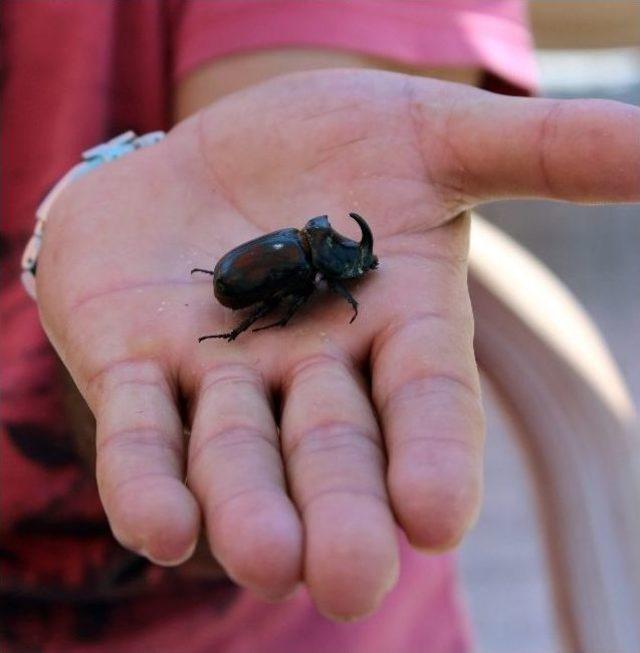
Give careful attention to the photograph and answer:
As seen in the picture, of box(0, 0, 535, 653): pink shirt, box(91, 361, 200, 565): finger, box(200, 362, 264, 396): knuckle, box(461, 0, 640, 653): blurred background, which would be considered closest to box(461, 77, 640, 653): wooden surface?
box(461, 0, 640, 653): blurred background

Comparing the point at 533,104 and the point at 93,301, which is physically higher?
the point at 533,104

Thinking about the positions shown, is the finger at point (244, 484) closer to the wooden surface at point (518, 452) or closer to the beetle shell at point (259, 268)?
the beetle shell at point (259, 268)

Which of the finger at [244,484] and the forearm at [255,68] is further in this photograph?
the forearm at [255,68]

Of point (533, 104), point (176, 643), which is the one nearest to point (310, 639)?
point (176, 643)

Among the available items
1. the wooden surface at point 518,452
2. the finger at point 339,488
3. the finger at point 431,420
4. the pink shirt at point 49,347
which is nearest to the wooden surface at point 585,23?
the wooden surface at point 518,452

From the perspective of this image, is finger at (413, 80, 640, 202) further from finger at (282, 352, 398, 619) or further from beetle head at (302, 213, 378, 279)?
finger at (282, 352, 398, 619)

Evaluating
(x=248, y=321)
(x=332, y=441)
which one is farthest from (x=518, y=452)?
(x=332, y=441)

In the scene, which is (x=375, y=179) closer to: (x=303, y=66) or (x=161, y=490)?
(x=303, y=66)
